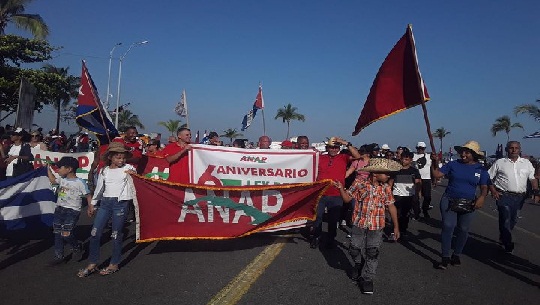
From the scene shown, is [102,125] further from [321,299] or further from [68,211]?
[321,299]

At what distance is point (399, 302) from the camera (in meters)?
4.39

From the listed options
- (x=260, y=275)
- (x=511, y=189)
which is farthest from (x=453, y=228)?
(x=260, y=275)

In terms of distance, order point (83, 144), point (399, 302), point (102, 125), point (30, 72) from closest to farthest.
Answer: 1. point (399, 302)
2. point (102, 125)
3. point (83, 144)
4. point (30, 72)

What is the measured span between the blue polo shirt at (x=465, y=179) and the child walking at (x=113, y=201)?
4540 mm

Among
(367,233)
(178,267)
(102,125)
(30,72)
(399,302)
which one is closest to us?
(399,302)

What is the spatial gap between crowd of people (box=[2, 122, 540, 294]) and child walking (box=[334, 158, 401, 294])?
1cm

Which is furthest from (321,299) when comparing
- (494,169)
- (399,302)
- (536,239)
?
(536,239)

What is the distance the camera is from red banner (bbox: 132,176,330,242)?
5.71 metres

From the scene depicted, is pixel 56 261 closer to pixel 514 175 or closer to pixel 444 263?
pixel 444 263

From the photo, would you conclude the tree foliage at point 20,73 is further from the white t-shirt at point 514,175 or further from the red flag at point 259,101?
the white t-shirt at point 514,175

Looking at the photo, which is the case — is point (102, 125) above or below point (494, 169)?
above

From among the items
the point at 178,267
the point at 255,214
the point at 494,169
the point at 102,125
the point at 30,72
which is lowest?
the point at 178,267

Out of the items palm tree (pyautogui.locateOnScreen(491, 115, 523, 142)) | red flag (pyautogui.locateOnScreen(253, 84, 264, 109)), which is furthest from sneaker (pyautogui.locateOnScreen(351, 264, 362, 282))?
palm tree (pyautogui.locateOnScreen(491, 115, 523, 142))

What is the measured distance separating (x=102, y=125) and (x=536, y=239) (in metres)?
8.76
